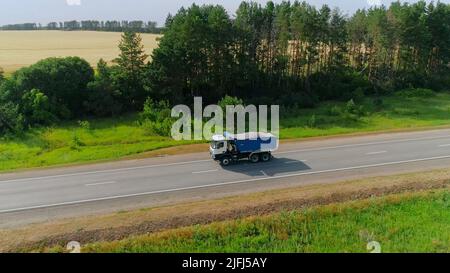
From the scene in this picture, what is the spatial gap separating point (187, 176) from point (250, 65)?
84.0ft

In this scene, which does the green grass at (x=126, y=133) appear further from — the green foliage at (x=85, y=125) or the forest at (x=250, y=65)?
the forest at (x=250, y=65)

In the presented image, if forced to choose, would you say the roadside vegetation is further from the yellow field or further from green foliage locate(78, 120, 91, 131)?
the yellow field

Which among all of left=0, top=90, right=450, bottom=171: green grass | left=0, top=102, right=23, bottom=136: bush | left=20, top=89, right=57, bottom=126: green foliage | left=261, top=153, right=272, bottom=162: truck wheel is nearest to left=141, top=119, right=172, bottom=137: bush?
left=0, top=90, right=450, bottom=171: green grass

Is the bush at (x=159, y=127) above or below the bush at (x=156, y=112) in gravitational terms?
below

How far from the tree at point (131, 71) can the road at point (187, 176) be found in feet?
58.7

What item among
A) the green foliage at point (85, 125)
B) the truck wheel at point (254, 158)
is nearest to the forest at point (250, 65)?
the green foliage at point (85, 125)

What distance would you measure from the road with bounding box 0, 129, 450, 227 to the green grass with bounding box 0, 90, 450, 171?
312cm

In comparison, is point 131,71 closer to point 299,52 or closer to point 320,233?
point 299,52

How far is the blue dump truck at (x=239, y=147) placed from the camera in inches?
1036

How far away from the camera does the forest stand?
4269cm
